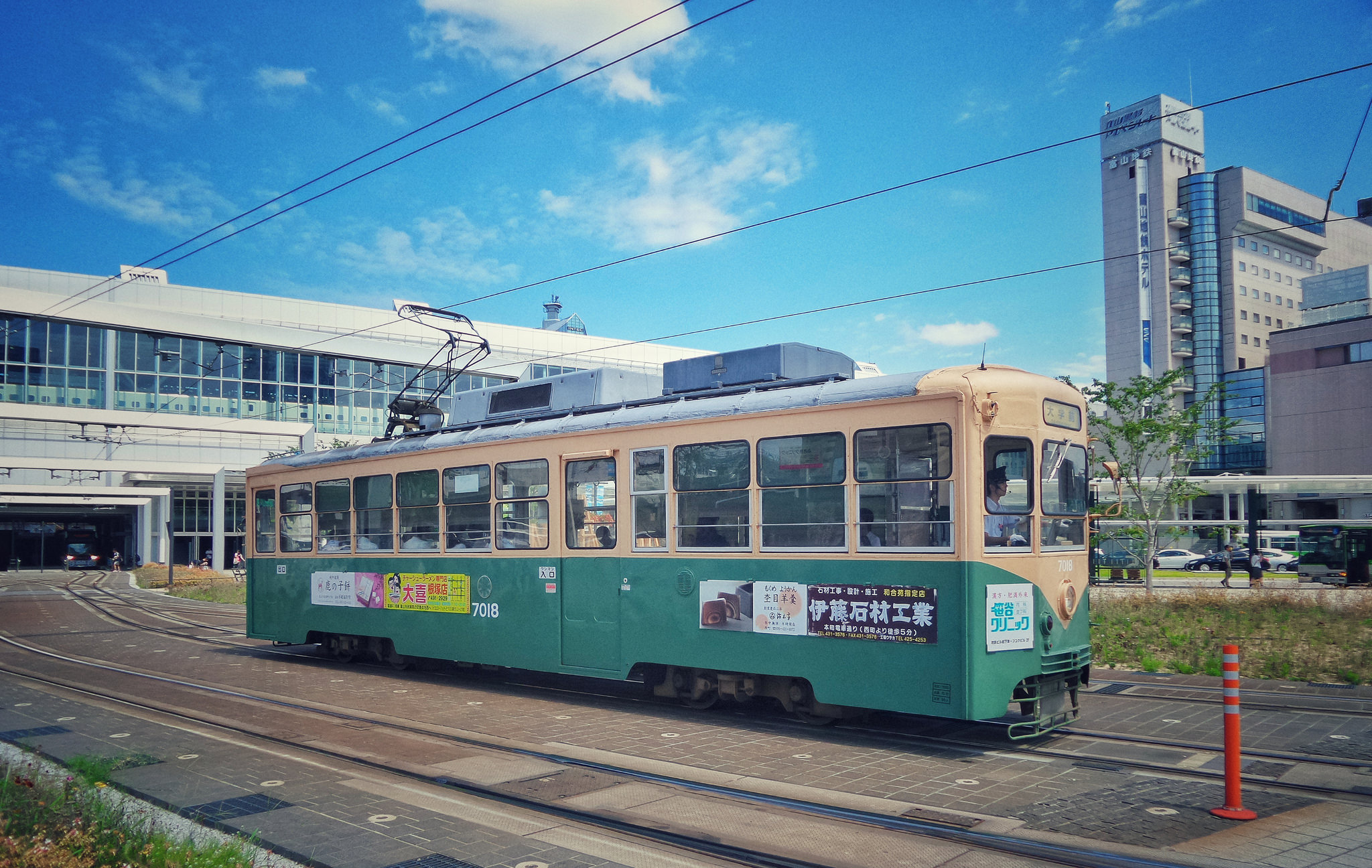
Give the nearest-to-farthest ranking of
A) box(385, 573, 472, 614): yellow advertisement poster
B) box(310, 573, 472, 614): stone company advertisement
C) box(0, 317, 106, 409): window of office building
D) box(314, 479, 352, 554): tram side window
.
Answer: box(385, 573, 472, 614): yellow advertisement poster → box(310, 573, 472, 614): stone company advertisement → box(314, 479, 352, 554): tram side window → box(0, 317, 106, 409): window of office building

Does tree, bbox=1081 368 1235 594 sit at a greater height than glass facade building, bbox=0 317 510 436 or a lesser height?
lesser

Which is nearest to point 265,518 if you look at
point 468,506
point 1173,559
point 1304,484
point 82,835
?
point 468,506

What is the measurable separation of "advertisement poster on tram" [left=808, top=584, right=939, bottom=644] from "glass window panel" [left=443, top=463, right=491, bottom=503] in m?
4.91

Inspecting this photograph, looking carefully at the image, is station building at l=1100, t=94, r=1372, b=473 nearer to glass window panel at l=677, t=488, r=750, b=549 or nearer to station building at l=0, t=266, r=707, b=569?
station building at l=0, t=266, r=707, b=569

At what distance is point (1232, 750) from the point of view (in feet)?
20.1

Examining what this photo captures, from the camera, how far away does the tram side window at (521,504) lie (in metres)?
11.2

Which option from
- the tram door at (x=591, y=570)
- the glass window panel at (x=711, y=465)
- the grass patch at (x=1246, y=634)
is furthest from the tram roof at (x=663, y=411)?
the grass patch at (x=1246, y=634)

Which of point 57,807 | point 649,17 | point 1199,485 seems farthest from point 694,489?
point 1199,485

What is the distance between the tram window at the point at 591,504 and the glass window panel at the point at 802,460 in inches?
80.5

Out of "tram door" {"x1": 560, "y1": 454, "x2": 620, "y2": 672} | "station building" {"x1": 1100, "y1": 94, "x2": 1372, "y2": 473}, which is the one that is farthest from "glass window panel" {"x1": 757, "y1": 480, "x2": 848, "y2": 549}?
"station building" {"x1": 1100, "y1": 94, "x2": 1372, "y2": 473}

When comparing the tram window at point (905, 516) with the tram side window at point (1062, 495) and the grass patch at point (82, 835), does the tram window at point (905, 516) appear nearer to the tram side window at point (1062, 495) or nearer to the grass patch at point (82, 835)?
the tram side window at point (1062, 495)

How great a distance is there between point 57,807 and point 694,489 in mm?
5782

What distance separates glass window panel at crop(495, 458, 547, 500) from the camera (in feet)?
36.9

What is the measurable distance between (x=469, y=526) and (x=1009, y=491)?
682 cm
